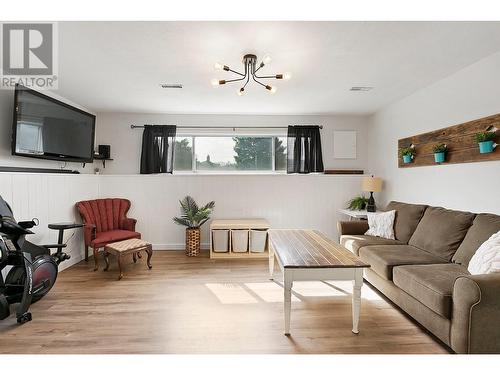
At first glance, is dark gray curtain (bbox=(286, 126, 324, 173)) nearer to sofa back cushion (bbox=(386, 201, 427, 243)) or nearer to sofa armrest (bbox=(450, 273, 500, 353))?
sofa back cushion (bbox=(386, 201, 427, 243))

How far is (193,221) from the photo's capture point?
4.61 m

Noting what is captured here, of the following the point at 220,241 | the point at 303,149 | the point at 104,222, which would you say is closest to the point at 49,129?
the point at 104,222

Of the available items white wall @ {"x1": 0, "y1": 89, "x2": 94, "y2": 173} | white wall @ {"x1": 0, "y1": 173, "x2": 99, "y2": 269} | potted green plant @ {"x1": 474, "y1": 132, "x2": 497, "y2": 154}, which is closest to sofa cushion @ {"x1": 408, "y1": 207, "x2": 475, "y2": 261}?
potted green plant @ {"x1": 474, "y1": 132, "x2": 497, "y2": 154}

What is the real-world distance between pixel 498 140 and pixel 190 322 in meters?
3.20

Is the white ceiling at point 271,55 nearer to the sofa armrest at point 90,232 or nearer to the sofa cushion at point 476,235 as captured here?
the sofa cushion at point 476,235

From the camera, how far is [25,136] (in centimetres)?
314

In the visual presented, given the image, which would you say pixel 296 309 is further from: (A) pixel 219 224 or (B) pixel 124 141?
(B) pixel 124 141

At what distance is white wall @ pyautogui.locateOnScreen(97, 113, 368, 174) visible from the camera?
197 inches

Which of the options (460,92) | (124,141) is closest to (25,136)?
(124,141)

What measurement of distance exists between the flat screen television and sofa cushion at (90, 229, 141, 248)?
44.2 inches

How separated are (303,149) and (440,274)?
10.4 feet

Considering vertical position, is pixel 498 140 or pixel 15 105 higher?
pixel 15 105

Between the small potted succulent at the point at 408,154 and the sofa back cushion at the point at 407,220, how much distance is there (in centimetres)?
65
